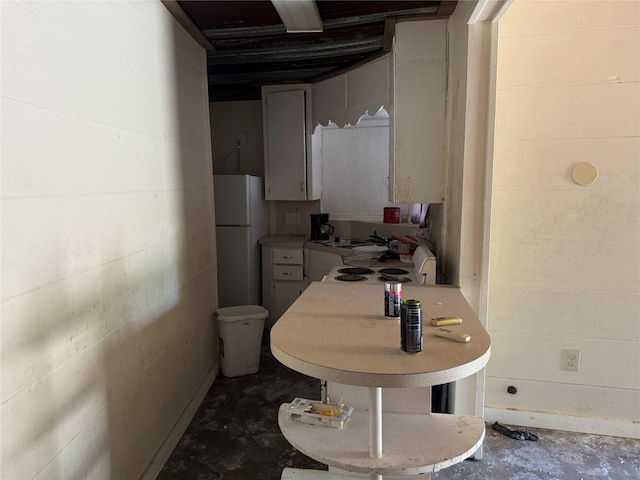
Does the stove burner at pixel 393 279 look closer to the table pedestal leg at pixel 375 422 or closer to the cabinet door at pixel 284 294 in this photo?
the table pedestal leg at pixel 375 422

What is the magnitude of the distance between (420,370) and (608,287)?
1.77m

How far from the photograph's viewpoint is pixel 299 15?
2.25 m

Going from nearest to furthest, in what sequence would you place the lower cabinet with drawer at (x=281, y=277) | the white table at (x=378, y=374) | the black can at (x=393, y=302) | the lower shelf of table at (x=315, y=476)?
the white table at (x=378, y=374)
the black can at (x=393, y=302)
the lower shelf of table at (x=315, y=476)
the lower cabinet with drawer at (x=281, y=277)

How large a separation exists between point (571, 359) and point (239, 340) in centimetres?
212

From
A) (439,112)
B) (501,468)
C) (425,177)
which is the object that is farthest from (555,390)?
(439,112)

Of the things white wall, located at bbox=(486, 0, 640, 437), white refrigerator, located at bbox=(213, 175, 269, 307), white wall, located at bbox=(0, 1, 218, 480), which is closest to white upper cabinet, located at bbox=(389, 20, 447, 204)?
white wall, located at bbox=(486, 0, 640, 437)

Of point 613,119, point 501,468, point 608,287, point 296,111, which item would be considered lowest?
point 501,468

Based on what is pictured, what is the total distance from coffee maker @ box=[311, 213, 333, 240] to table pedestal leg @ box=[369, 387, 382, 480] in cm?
269

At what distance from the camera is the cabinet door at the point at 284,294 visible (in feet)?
12.5

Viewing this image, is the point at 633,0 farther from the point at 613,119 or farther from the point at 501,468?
the point at 501,468

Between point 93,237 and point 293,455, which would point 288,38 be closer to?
point 93,237

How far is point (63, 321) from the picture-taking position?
137 cm

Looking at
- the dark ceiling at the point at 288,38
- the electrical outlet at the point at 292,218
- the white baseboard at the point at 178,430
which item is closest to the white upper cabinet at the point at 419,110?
the dark ceiling at the point at 288,38

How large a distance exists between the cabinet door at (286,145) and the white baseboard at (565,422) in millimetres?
2389
